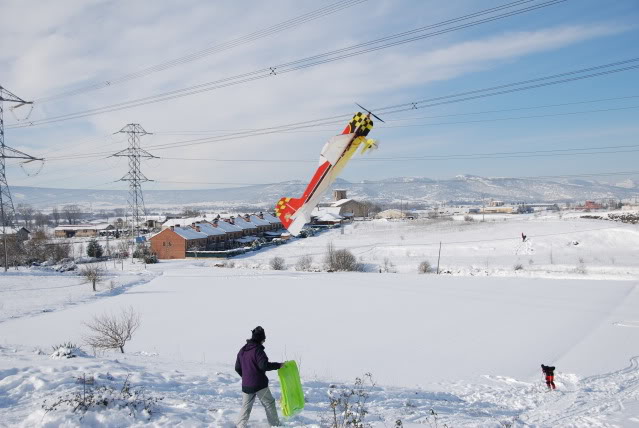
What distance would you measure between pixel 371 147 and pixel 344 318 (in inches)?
A: 833

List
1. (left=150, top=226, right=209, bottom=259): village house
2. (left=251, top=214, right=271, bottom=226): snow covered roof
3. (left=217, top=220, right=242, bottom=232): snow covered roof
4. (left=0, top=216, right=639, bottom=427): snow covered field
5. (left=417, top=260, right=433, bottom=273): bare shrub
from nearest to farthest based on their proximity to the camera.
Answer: (left=0, top=216, right=639, bottom=427): snow covered field
(left=417, top=260, right=433, bottom=273): bare shrub
(left=150, top=226, right=209, bottom=259): village house
(left=217, top=220, right=242, bottom=232): snow covered roof
(left=251, top=214, right=271, bottom=226): snow covered roof

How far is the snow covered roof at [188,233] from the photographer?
71500 millimetres

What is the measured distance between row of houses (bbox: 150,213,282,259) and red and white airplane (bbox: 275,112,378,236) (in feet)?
219

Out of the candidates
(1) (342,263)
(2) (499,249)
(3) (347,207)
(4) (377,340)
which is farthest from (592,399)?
(3) (347,207)

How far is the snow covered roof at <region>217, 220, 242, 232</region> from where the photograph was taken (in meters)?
84.2

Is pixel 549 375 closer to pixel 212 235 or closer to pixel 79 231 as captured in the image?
pixel 212 235

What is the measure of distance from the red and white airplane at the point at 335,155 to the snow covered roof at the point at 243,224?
274 feet

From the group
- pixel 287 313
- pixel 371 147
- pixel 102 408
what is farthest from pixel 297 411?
pixel 287 313

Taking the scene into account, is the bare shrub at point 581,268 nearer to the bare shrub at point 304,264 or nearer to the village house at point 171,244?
the bare shrub at point 304,264

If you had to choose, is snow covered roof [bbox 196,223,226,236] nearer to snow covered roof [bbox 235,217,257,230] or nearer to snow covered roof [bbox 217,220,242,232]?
snow covered roof [bbox 217,220,242,232]

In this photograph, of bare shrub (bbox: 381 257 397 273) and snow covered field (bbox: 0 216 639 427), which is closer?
snow covered field (bbox: 0 216 639 427)

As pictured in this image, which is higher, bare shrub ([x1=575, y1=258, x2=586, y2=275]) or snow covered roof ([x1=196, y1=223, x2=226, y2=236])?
snow covered roof ([x1=196, y1=223, x2=226, y2=236])

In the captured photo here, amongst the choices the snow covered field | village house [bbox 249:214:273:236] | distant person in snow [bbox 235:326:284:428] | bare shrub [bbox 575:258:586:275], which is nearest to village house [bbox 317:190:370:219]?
village house [bbox 249:214:273:236]

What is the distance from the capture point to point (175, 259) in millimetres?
69875
